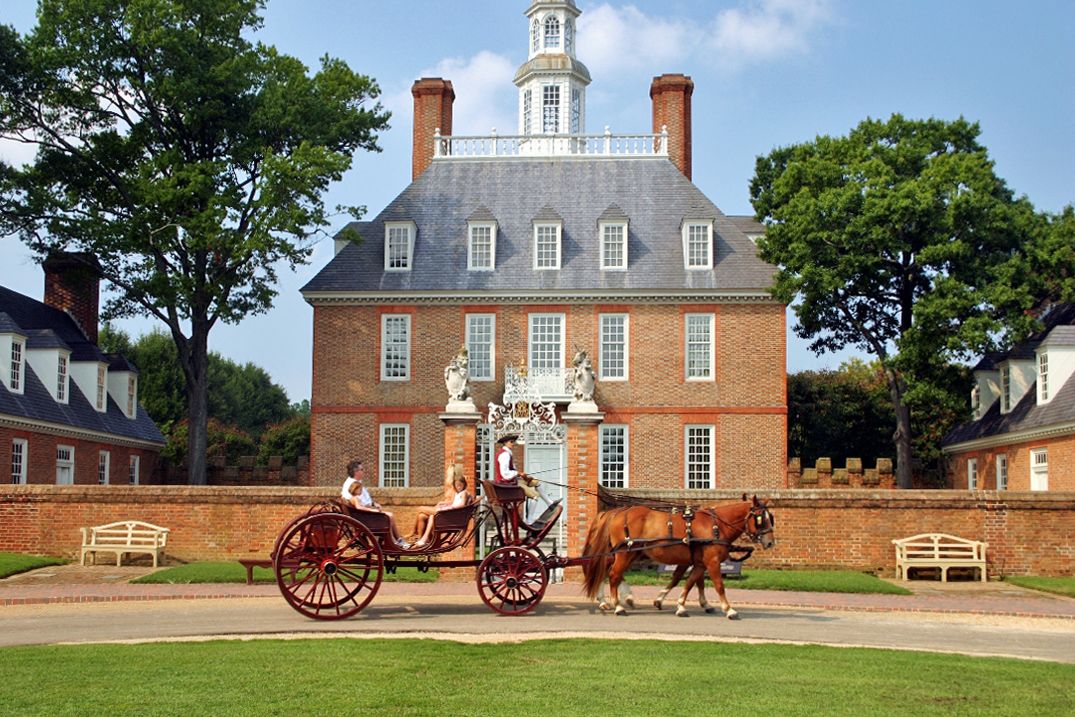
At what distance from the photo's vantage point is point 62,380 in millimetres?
31703

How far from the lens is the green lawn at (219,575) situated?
65.6ft

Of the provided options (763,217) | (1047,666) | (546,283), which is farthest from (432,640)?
(763,217)

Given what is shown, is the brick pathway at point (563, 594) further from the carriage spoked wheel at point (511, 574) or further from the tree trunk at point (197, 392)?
the tree trunk at point (197, 392)

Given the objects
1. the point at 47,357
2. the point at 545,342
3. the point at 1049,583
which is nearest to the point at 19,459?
the point at 47,357

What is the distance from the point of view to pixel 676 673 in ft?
35.6

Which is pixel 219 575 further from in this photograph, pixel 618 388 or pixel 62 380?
pixel 618 388

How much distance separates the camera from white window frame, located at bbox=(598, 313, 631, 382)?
33719mm

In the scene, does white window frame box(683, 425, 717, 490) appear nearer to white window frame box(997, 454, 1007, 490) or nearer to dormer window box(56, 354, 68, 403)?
white window frame box(997, 454, 1007, 490)

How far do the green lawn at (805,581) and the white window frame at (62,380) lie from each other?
17.4 metres

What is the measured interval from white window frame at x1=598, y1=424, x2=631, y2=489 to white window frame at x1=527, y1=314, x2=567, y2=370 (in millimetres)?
2327

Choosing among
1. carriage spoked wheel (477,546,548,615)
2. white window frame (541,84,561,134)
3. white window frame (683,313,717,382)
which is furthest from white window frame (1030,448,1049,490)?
white window frame (541,84,561,134)

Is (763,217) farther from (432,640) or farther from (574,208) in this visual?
(432,640)

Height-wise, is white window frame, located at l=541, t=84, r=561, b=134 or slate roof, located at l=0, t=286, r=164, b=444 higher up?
white window frame, located at l=541, t=84, r=561, b=134

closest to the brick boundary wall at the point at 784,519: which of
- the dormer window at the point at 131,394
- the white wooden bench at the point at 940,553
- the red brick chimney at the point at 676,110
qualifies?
the white wooden bench at the point at 940,553
